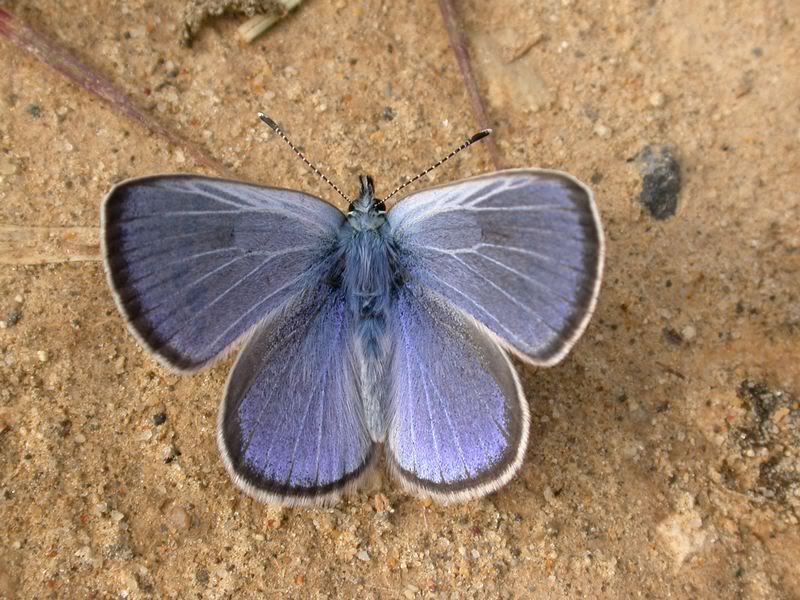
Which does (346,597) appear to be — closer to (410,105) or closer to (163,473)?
(163,473)

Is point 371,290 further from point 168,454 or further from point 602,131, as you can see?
point 602,131

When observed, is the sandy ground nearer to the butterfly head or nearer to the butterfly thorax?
the butterfly thorax

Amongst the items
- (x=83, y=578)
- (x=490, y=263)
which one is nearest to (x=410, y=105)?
(x=490, y=263)

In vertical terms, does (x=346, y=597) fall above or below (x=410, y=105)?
below

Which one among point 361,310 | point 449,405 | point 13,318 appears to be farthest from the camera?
point 13,318

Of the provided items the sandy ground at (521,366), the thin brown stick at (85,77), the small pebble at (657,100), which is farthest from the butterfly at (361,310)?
the small pebble at (657,100)

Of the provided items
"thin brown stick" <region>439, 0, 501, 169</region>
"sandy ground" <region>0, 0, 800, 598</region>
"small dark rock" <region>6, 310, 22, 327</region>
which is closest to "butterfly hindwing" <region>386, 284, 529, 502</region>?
"sandy ground" <region>0, 0, 800, 598</region>

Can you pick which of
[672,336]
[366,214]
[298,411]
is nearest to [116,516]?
[298,411]
